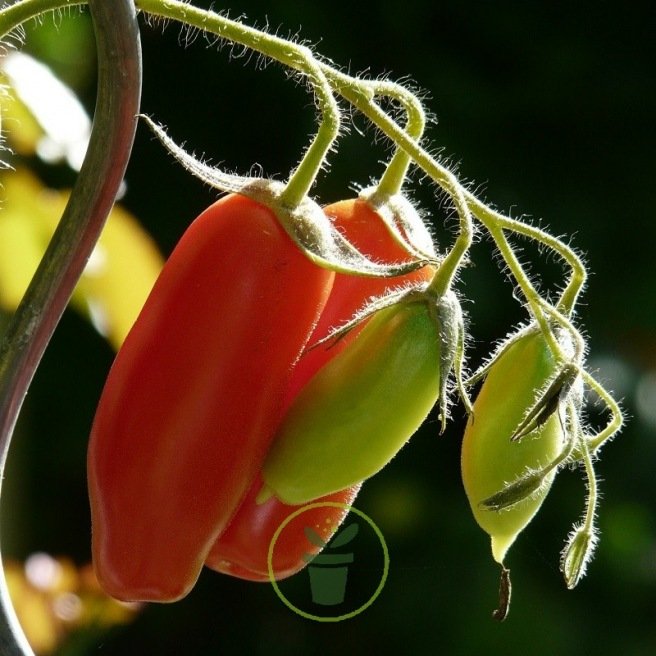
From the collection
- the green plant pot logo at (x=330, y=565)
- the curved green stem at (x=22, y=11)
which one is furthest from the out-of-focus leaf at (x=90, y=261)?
the curved green stem at (x=22, y=11)

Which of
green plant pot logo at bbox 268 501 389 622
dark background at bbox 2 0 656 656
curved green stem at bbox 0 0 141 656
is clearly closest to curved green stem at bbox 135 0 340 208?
curved green stem at bbox 0 0 141 656

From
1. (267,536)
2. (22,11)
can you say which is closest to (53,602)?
(267,536)

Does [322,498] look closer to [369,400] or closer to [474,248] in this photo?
[369,400]

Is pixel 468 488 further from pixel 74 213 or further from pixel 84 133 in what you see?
pixel 84 133

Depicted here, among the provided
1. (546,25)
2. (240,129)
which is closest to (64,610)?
(240,129)

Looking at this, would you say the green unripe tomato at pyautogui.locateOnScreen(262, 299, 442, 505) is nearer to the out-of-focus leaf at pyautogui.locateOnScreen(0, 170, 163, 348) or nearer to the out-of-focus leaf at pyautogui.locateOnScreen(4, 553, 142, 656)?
the out-of-focus leaf at pyautogui.locateOnScreen(0, 170, 163, 348)

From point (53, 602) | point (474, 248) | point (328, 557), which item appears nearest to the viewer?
point (328, 557)

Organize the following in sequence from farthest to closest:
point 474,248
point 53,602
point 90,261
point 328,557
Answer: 1. point 474,248
2. point 53,602
3. point 90,261
4. point 328,557
